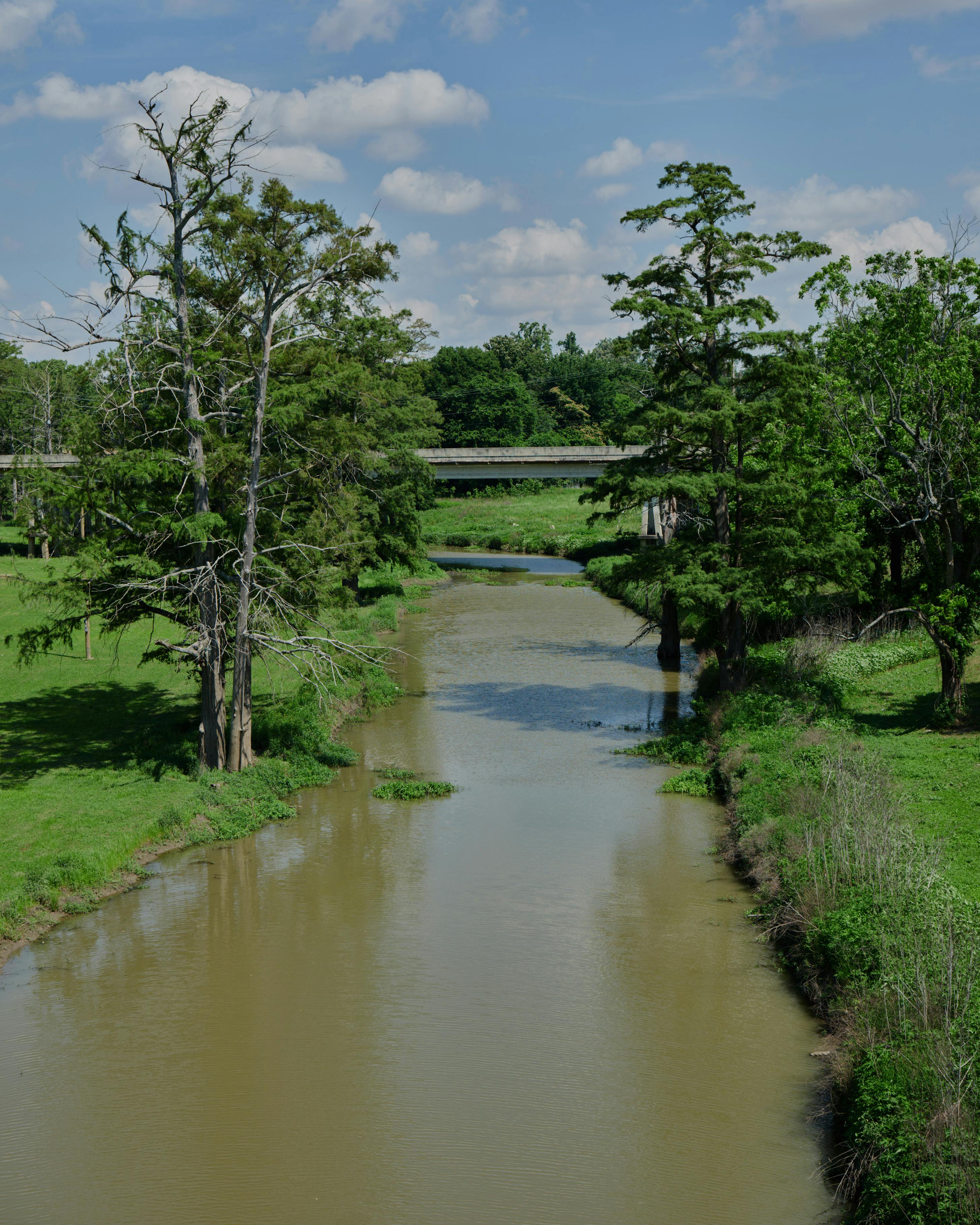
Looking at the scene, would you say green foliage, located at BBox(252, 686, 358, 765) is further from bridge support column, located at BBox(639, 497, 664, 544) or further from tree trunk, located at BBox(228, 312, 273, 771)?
bridge support column, located at BBox(639, 497, 664, 544)

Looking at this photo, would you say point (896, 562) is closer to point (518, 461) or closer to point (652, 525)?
point (652, 525)

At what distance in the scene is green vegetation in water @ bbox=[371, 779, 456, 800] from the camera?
21938 millimetres

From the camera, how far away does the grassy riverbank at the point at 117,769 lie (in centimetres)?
1642

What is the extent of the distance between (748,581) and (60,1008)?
55.0 ft

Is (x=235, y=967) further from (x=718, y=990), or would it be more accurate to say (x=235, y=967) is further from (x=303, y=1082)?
(x=718, y=990)

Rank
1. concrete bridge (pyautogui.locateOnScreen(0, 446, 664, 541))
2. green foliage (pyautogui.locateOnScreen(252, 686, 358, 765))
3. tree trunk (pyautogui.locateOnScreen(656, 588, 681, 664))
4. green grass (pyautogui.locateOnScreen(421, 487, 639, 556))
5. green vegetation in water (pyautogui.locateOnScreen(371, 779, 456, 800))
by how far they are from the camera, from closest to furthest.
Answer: green vegetation in water (pyautogui.locateOnScreen(371, 779, 456, 800)) → green foliage (pyautogui.locateOnScreen(252, 686, 358, 765)) → tree trunk (pyautogui.locateOnScreen(656, 588, 681, 664)) → concrete bridge (pyautogui.locateOnScreen(0, 446, 664, 541)) → green grass (pyautogui.locateOnScreen(421, 487, 639, 556))

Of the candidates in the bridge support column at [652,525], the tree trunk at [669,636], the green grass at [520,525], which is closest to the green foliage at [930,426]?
the tree trunk at [669,636]

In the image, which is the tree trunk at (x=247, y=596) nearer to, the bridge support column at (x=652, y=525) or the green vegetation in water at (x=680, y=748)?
the green vegetation in water at (x=680, y=748)

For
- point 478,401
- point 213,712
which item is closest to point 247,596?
point 213,712

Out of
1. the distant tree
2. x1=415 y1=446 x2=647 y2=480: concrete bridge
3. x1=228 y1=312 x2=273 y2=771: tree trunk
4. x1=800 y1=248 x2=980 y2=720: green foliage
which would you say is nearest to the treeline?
the distant tree

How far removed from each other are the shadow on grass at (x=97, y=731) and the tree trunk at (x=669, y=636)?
15454 millimetres

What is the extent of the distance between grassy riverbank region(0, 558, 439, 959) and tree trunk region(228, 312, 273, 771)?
0.60 metres

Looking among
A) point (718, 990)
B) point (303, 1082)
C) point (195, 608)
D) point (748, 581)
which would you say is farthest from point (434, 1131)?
point (748, 581)

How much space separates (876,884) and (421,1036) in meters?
5.87
